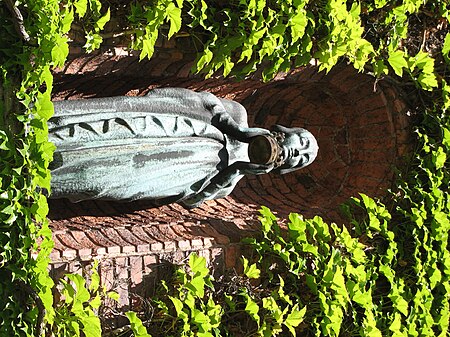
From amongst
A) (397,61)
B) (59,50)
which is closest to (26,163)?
(59,50)

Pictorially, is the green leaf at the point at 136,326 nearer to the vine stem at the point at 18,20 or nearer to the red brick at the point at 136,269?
the red brick at the point at 136,269

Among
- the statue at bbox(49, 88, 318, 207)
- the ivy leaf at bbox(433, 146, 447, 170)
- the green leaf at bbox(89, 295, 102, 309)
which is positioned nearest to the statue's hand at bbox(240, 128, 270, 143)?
the statue at bbox(49, 88, 318, 207)

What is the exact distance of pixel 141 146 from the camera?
11.1 feet

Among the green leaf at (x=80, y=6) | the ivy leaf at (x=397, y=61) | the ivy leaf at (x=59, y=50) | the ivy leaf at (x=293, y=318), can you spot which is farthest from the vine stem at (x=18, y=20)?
the ivy leaf at (x=397, y=61)

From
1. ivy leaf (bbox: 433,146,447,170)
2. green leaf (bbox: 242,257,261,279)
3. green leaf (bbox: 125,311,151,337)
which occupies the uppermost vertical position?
ivy leaf (bbox: 433,146,447,170)

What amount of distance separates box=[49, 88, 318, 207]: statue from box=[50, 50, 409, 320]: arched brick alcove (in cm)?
26

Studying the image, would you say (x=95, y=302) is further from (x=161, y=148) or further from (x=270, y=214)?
(x=270, y=214)

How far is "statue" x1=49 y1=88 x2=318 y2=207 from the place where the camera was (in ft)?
10.5

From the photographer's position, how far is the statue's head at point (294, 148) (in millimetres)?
4043

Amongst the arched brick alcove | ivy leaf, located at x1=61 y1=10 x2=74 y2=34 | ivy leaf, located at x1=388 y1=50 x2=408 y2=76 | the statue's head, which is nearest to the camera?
ivy leaf, located at x1=61 y1=10 x2=74 y2=34

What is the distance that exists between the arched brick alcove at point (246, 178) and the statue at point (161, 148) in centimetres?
26

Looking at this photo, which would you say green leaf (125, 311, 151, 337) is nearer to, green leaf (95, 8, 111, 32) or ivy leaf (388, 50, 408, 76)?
green leaf (95, 8, 111, 32)

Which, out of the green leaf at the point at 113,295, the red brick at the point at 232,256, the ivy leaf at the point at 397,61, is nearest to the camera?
the green leaf at the point at 113,295

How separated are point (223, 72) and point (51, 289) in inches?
65.7
